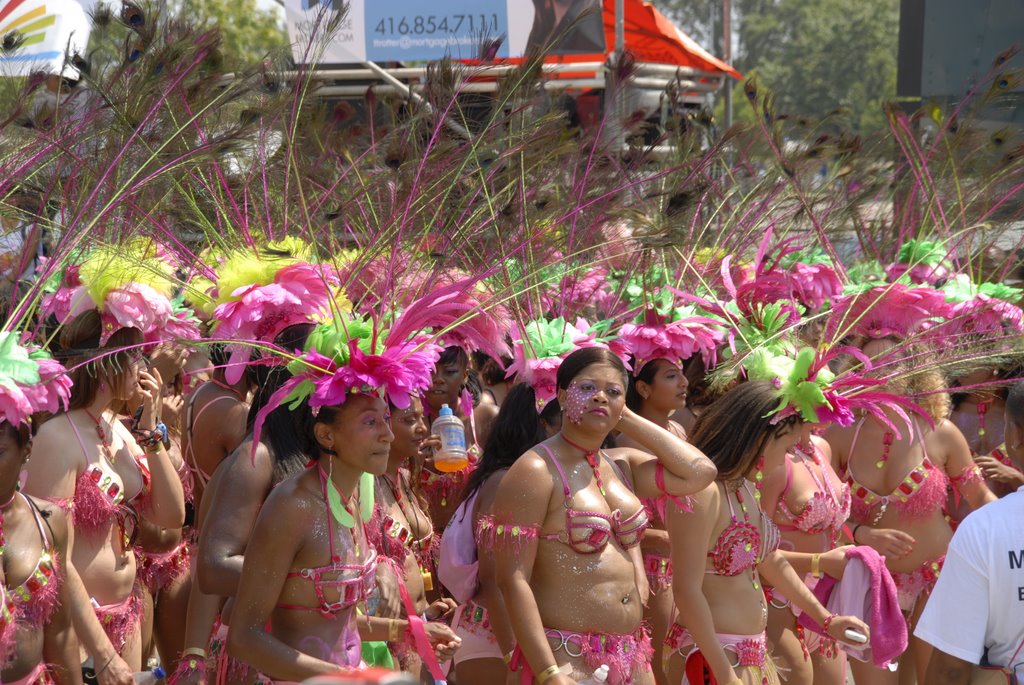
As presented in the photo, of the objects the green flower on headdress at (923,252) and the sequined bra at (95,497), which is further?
the green flower on headdress at (923,252)

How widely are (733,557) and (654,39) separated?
24.7 ft

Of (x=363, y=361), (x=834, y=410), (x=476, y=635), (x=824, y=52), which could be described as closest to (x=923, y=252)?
(x=834, y=410)

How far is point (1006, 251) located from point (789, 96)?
4258 cm

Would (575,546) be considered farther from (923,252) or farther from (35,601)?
(923,252)

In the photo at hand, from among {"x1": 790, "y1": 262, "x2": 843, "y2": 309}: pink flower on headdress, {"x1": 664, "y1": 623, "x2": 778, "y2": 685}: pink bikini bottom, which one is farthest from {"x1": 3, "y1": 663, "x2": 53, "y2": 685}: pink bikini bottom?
{"x1": 790, "y1": 262, "x2": 843, "y2": 309}: pink flower on headdress

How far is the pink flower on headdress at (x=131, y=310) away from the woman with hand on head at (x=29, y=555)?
45.0 inches

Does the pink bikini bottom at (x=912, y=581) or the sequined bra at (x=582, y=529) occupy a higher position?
the sequined bra at (x=582, y=529)

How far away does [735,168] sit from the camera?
7855 millimetres

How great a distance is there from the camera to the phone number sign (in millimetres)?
9117

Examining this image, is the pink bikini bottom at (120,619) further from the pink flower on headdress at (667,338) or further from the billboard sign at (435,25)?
the billboard sign at (435,25)

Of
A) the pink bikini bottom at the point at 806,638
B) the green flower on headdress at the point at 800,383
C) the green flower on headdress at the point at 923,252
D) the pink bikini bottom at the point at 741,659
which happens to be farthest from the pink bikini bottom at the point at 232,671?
the green flower on headdress at the point at 923,252

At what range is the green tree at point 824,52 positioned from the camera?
47.3 m

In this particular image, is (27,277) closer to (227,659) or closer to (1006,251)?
(227,659)

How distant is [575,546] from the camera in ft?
14.8
